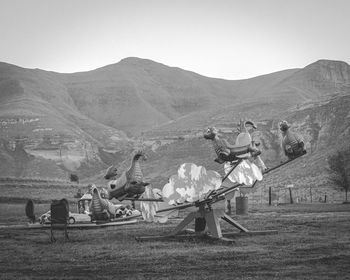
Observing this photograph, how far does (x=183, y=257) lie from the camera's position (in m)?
11.3

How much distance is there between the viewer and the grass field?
9234mm

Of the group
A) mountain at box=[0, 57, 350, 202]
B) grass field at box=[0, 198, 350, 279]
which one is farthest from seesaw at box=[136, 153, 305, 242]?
mountain at box=[0, 57, 350, 202]

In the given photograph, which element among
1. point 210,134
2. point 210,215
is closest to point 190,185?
point 210,215

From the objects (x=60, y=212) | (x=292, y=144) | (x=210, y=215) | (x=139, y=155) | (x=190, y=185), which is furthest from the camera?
(x=60, y=212)

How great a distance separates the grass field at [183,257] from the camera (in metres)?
9.23

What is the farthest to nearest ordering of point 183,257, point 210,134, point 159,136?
point 159,136 → point 210,134 → point 183,257

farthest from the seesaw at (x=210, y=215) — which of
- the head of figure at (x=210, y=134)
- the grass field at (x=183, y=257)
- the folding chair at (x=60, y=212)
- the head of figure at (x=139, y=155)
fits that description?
the folding chair at (x=60, y=212)

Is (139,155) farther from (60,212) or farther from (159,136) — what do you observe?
(159,136)

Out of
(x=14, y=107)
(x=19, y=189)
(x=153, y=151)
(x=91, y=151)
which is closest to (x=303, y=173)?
(x=19, y=189)

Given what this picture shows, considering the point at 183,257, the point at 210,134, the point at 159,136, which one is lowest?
the point at 183,257

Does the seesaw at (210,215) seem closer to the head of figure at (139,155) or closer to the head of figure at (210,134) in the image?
the head of figure at (210,134)

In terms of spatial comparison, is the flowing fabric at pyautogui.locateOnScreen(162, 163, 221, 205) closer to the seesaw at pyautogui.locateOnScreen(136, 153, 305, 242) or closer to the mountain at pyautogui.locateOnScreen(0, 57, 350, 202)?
the seesaw at pyautogui.locateOnScreen(136, 153, 305, 242)

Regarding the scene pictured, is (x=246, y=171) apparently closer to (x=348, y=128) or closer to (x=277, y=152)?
(x=348, y=128)

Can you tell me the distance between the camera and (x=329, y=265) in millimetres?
9672
